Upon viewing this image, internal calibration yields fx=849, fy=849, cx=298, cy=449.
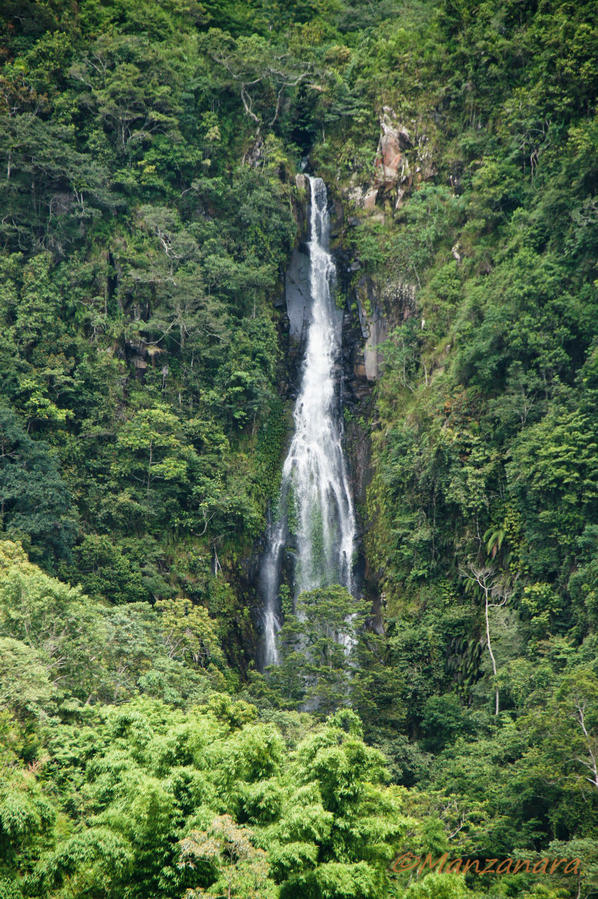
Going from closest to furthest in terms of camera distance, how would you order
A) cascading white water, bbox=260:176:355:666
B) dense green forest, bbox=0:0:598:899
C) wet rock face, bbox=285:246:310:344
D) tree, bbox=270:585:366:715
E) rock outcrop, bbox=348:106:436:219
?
dense green forest, bbox=0:0:598:899
tree, bbox=270:585:366:715
cascading white water, bbox=260:176:355:666
rock outcrop, bbox=348:106:436:219
wet rock face, bbox=285:246:310:344

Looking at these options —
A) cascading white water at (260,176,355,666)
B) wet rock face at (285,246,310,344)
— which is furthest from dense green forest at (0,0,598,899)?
cascading white water at (260,176,355,666)

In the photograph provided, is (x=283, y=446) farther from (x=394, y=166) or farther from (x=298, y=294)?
(x=394, y=166)

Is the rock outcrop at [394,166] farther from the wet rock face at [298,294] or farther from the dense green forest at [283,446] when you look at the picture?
the wet rock face at [298,294]

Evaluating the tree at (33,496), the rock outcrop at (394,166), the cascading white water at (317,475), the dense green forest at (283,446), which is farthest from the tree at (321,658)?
the rock outcrop at (394,166)

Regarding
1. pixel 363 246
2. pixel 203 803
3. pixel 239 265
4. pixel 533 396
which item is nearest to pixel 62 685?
pixel 203 803

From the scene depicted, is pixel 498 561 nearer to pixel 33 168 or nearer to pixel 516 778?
pixel 516 778

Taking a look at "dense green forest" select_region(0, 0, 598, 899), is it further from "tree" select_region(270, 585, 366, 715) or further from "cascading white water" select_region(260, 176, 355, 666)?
"cascading white water" select_region(260, 176, 355, 666)
